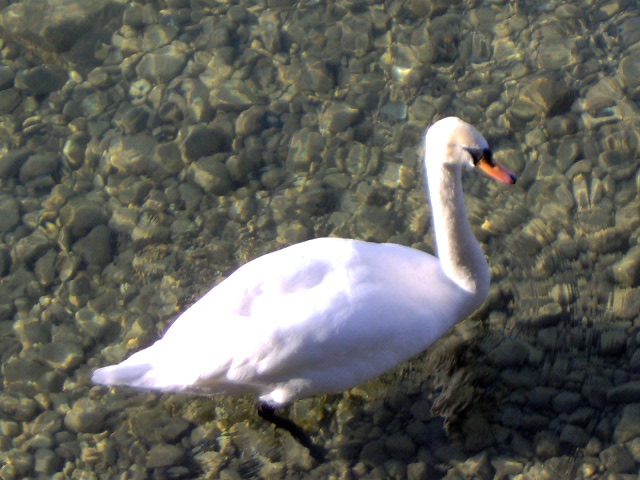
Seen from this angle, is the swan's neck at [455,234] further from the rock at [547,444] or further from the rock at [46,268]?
the rock at [46,268]

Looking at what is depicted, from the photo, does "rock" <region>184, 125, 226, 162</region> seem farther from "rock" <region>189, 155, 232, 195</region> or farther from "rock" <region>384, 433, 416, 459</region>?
"rock" <region>384, 433, 416, 459</region>

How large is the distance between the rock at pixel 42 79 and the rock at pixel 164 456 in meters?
2.83

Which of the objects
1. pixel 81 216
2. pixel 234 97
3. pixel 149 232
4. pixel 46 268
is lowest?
pixel 46 268

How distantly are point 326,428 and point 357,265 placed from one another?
0.97 m

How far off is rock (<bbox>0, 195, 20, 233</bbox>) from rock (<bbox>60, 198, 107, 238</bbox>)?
0.29 meters

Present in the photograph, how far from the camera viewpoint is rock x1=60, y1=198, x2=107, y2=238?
16.1 ft

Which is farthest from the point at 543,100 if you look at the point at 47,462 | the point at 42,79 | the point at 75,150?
the point at 47,462

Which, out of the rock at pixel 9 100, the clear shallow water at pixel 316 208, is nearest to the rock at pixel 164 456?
the clear shallow water at pixel 316 208

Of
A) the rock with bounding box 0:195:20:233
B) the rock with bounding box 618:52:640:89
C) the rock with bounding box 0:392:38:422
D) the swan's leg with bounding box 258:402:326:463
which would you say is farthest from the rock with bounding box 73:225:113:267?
the rock with bounding box 618:52:640:89

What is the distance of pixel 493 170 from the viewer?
331 cm

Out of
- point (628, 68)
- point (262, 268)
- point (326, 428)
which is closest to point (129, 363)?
point (262, 268)

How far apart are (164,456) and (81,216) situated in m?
1.69

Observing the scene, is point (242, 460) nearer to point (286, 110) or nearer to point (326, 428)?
point (326, 428)

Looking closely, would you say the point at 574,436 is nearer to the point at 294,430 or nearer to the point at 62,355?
the point at 294,430
